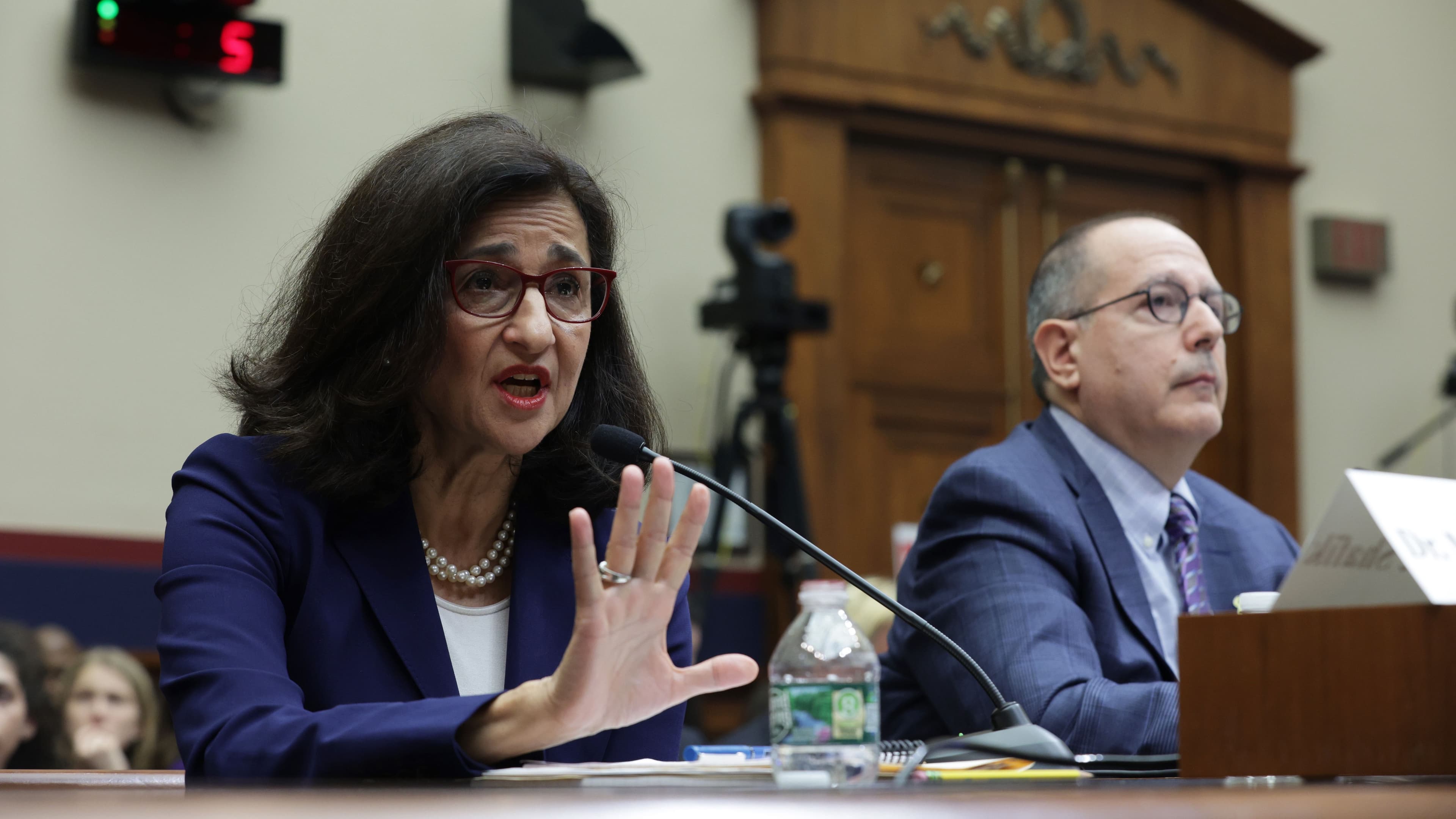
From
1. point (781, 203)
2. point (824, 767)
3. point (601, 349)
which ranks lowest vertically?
point (824, 767)

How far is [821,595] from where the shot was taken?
1.10m

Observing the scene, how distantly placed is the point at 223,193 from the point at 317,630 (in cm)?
275

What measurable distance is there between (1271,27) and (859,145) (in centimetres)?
161

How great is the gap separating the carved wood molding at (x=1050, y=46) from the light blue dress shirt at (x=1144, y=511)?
3017mm

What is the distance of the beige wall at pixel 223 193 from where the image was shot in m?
3.78

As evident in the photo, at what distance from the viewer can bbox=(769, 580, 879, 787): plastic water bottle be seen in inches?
40.5

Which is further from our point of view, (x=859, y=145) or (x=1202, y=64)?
(x=1202, y=64)

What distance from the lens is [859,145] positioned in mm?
4918

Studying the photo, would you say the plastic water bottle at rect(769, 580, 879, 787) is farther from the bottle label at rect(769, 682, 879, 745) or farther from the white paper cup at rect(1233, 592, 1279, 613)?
the white paper cup at rect(1233, 592, 1279, 613)

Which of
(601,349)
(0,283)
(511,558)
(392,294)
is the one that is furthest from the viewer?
(0,283)

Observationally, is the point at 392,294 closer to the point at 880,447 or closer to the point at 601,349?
the point at 601,349

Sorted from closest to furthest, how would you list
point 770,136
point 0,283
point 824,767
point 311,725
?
point 824,767
point 311,725
point 0,283
point 770,136

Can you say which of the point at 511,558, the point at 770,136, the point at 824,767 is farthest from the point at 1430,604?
the point at 770,136

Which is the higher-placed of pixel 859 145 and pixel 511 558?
A: pixel 859 145
